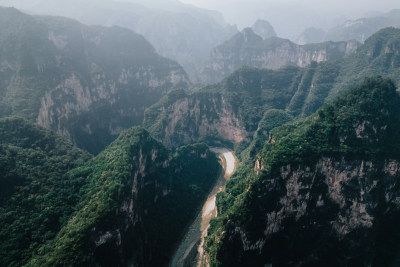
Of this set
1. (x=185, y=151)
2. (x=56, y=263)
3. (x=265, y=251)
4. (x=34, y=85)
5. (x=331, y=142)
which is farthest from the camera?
(x=34, y=85)

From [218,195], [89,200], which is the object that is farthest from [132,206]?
[218,195]

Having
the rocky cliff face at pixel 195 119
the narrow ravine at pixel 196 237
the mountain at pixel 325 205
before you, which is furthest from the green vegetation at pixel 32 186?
the rocky cliff face at pixel 195 119

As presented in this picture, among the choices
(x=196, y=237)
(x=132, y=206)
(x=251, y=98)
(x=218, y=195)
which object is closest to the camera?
(x=132, y=206)

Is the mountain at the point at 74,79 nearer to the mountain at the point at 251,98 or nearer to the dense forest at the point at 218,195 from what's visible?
the dense forest at the point at 218,195

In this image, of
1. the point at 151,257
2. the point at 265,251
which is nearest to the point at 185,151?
the point at 151,257

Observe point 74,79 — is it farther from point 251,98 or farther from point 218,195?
point 218,195

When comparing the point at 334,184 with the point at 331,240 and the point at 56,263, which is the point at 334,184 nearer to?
the point at 331,240
